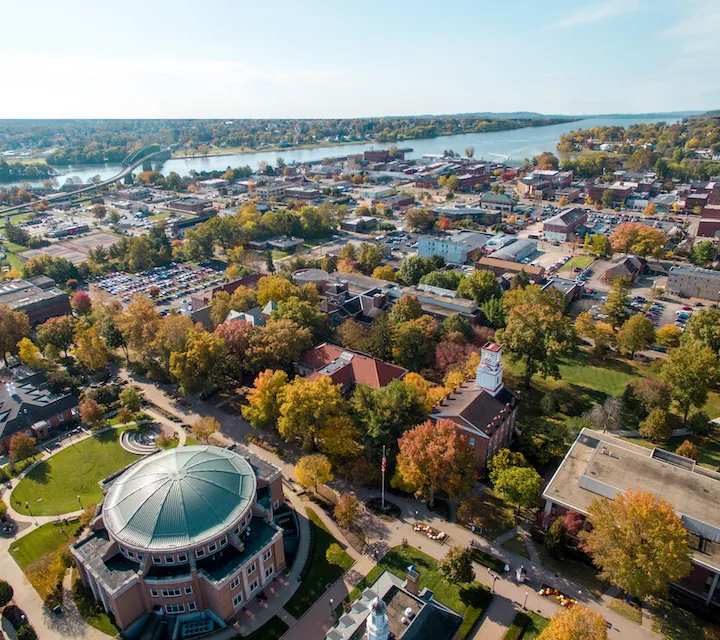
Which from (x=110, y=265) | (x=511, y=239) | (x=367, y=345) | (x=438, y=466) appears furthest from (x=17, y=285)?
(x=511, y=239)

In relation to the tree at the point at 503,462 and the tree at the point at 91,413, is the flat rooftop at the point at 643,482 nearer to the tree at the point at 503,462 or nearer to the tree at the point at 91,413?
the tree at the point at 503,462

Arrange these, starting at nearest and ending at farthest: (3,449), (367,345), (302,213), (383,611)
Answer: (383,611) → (3,449) → (367,345) → (302,213)

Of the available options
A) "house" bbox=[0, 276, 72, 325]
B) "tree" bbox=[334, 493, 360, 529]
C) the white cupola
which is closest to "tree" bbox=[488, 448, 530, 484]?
the white cupola

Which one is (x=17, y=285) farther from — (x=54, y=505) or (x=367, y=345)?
(x=367, y=345)

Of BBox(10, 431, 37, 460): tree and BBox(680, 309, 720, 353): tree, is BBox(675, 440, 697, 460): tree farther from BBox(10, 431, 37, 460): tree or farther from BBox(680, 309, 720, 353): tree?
BBox(10, 431, 37, 460): tree

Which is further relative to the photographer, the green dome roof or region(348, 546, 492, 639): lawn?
region(348, 546, 492, 639): lawn

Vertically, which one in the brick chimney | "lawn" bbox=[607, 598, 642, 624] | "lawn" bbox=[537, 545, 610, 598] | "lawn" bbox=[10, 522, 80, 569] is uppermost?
the brick chimney

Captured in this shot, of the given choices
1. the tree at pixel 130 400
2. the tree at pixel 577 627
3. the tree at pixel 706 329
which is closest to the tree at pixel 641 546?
the tree at pixel 577 627

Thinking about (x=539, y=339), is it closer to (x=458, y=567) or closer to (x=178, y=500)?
(x=458, y=567)
